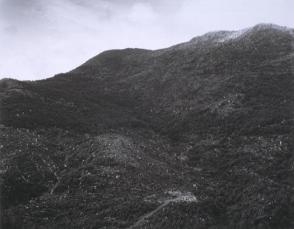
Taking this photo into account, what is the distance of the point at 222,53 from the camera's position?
57312 millimetres

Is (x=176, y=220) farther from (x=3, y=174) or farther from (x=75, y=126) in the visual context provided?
(x=75, y=126)

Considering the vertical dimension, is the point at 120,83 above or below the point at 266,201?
above

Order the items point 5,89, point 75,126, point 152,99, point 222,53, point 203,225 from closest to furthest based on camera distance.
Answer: point 203,225
point 75,126
point 5,89
point 152,99
point 222,53

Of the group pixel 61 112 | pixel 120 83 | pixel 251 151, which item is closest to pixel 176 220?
pixel 251 151

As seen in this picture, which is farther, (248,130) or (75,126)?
(75,126)

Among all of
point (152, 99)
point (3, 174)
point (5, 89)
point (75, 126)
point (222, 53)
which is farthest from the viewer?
point (222, 53)

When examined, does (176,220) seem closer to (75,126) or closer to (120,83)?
(75,126)

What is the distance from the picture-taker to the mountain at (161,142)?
2766 centimetres

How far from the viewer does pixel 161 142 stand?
41.3 meters

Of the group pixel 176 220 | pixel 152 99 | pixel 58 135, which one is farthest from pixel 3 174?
pixel 152 99

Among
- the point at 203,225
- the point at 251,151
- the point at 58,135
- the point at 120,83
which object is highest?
the point at 120,83

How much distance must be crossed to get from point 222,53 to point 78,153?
26.1 m

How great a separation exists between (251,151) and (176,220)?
38.9ft

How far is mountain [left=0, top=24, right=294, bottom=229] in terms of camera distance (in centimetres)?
2766
